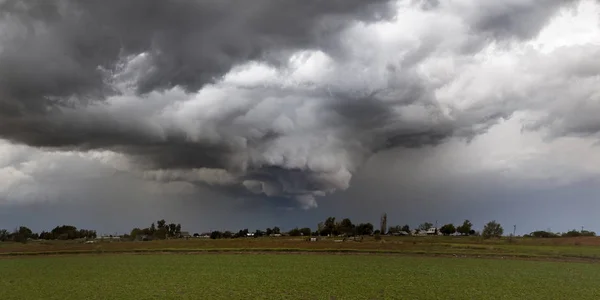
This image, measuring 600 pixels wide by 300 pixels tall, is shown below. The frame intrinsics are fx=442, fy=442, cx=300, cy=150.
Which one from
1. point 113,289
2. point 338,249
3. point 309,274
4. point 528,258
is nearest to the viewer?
point 113,289

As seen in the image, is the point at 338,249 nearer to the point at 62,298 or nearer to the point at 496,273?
the point at 496,273

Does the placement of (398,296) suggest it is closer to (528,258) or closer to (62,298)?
(62,298)

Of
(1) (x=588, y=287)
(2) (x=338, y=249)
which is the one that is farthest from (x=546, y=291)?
(2) (x=338, y=249)

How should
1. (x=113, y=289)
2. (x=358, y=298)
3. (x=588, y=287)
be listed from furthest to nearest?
(x=588, y=287), (x=113, y=289), (x=358, y=298)

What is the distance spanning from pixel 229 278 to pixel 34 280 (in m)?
20.7

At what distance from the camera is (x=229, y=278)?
4700cm

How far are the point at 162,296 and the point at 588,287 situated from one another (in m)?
39.5

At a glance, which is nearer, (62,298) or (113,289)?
(62,298)

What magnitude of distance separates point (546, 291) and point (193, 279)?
1326 inches

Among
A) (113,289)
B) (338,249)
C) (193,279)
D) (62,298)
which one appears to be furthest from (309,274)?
(338,249)

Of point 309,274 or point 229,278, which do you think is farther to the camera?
point 309,274

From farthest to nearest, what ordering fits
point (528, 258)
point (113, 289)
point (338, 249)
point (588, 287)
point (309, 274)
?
point (338, 249)
point (528, 258)
point (309, 274)
point (588, 287)
point (113, 289)

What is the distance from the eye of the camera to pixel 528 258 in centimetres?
8375

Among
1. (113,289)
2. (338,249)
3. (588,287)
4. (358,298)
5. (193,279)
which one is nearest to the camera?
(358,298)
